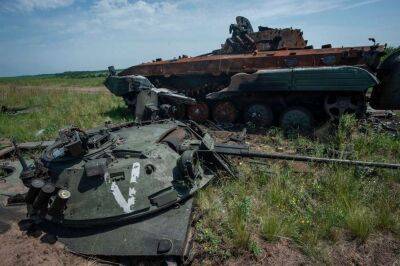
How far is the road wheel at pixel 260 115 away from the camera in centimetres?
948

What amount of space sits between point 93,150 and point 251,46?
26.3 ft

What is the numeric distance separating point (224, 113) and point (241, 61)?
163 cm

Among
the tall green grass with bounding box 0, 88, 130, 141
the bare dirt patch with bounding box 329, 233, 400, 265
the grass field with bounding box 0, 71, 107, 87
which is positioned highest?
the tall green grass with bounding box 0, 88, 130, 141

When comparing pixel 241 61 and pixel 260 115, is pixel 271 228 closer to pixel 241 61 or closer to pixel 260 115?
pixel 260 115

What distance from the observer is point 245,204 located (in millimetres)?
4602

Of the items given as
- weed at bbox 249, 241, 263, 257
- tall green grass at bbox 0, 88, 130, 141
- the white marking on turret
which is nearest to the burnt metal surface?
tall green grass at bbox 0, 88, 130, 141

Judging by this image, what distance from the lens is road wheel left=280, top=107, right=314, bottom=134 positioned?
Result: 888cm

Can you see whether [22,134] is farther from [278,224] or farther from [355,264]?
[355,264]

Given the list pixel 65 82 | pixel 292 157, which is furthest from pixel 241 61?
pixel 65 82

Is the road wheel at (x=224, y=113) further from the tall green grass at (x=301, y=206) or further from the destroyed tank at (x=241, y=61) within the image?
the tall green grass at (x=301, y=206)

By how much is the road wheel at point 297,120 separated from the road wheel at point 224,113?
1.68 m

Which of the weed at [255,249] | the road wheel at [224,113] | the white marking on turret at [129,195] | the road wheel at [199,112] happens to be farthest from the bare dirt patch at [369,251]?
the road wheel at [199,112]

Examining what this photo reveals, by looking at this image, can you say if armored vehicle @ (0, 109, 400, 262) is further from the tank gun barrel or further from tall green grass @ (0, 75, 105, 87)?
tall green grass @ (0, 75, 105, 87)

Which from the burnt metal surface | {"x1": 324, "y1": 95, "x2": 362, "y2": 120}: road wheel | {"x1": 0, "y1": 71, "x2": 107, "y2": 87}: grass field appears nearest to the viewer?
{"x1": 324, "y1": 95, "x2": 362, "y2": 120}: road wheel
